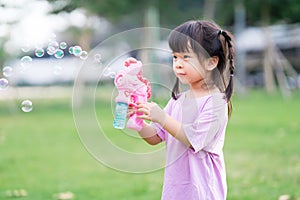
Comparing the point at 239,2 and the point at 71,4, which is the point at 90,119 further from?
the point at 239,2

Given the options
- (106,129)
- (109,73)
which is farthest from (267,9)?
(109,73)

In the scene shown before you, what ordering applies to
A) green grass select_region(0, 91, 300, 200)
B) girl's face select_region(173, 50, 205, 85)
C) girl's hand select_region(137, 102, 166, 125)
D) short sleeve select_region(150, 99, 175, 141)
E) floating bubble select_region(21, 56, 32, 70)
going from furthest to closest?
green grass select_region(0, 91, 300, 200), floating bubble select_region(21, 56, 32, 70), short sleeve select_region(150, 99, 175, 141), girl's face select_region(173, 50, 205, 85), girl's hand select_region(137, 102, 166, 125)

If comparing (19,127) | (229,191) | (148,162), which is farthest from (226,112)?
(19,127)

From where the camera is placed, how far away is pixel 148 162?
2510 millimetres

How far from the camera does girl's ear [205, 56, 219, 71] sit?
2406 mm

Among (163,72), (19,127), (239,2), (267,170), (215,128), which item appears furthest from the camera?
(239,2)

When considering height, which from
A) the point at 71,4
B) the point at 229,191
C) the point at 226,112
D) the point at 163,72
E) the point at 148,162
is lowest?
the point at 229,191

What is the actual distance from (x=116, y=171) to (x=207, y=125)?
2802 mm

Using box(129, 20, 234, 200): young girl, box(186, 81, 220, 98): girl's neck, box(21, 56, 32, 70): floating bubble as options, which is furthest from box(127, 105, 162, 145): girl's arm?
box(21, 56, 32, 70): floating bubble

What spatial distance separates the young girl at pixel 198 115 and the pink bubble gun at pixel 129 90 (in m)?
0.11

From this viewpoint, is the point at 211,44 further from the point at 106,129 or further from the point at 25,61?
the point at 106,129

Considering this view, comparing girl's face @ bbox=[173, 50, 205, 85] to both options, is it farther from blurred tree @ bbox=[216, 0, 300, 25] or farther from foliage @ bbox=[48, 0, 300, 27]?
blurred tree @ bbox=[216, 0, 300, 25]

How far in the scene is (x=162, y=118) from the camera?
2.26 meters

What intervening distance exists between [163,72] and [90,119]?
1.32 ft
